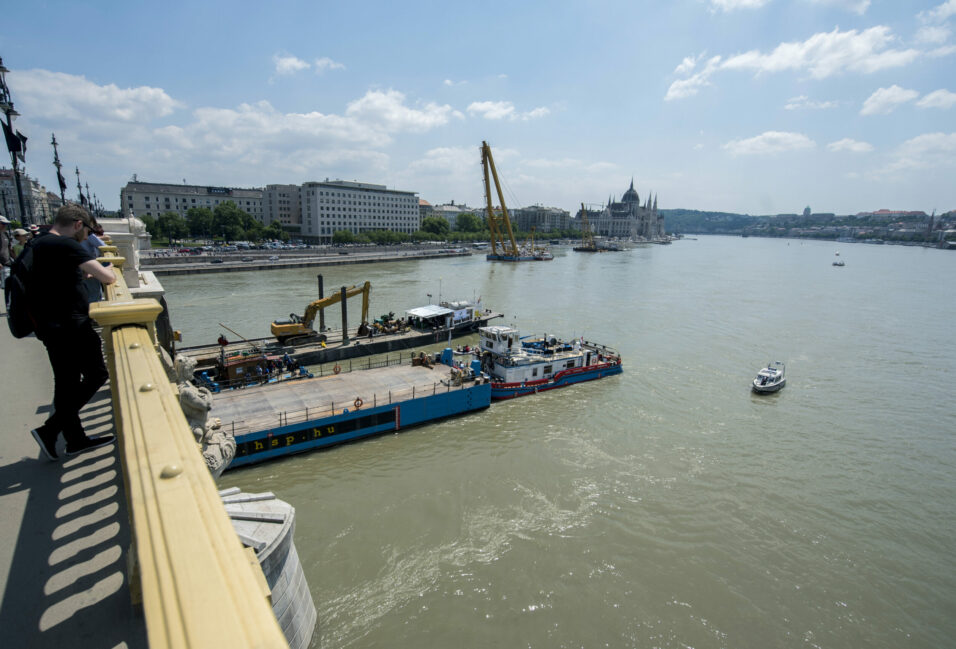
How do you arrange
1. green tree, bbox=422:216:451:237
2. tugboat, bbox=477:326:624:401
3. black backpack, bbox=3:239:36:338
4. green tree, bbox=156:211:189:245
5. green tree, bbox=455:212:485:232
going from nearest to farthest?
1. black backpack, bbox=3:239:36:338
2. tugboat, bbox=477:326:624:401
3. green tree, bbox=156:211:189:245
4. green tree, bbox=422:216:451:237
5. green tree, bbox=455:212:485:232

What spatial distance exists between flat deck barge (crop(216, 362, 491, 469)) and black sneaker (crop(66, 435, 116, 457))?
1134cm

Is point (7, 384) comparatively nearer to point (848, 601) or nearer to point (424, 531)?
point (424, 531)

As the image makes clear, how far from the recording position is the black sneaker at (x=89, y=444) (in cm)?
471

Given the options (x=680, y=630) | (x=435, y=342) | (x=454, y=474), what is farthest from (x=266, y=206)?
(x=680, y=630)

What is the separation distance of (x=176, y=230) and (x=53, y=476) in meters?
102

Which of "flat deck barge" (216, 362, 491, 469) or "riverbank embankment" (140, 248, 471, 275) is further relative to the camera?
"riverbank embankment" (140, 248, 471, 275)

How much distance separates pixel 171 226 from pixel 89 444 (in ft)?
333

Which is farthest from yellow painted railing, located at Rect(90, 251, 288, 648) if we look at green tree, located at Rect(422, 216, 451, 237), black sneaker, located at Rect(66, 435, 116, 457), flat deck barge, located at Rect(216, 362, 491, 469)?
green tree, located at Rect(422, 216, 451, 237)

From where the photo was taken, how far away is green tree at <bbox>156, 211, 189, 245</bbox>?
88000mm

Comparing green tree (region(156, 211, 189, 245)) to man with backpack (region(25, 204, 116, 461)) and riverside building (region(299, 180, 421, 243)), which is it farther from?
man with backpack (region(25, 204, 116, 461))

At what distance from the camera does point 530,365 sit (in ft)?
77.6

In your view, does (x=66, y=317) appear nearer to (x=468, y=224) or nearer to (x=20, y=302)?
(x=20, y=302)

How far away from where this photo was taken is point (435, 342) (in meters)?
31.8

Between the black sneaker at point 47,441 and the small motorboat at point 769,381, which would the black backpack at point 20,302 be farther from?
the small motorboat at point 769,381
